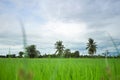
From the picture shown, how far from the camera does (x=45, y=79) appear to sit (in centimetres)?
233

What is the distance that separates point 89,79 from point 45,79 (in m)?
0.86

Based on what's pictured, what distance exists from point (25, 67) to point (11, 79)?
1672 mm

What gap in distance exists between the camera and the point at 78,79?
2.61m

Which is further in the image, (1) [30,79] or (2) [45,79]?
(2) [45,79]

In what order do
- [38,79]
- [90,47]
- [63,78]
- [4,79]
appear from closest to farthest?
[4,79] < [38,79] < [63,78] < [90,47]

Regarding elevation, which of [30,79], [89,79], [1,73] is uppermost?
[30,79]

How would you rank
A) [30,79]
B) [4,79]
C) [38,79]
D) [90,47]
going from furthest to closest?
[90,47], [38,79], [4,79], [30,79]

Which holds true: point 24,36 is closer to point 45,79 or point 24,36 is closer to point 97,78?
point 45,79

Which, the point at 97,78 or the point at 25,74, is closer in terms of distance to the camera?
the point at 25,74

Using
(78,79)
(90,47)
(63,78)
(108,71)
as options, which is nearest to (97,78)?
(78,79)

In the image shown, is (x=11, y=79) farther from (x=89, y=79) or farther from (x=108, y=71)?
(x=108, y=71)

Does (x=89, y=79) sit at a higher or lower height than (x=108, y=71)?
lower

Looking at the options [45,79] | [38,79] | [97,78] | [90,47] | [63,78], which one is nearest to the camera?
[38,79]

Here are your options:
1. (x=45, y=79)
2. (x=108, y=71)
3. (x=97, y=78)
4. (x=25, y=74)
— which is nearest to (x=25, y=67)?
(x=25, y=74)
